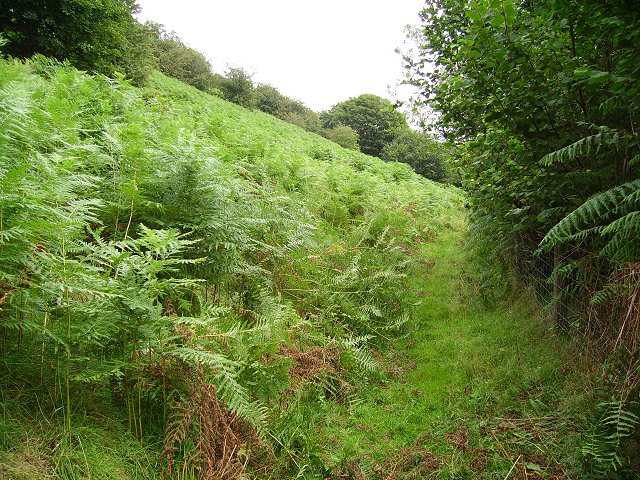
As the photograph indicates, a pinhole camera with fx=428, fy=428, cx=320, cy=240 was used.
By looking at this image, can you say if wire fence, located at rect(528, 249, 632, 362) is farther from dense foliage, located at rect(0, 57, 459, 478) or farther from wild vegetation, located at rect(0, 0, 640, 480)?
dense foliage, located at rect(0, 57, 459, 478)

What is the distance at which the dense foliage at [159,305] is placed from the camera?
7.95 ft

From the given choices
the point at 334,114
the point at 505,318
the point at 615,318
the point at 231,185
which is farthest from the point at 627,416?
the point at 334,114

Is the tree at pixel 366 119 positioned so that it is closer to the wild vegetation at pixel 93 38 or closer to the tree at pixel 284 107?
the tree at pixel 284 107

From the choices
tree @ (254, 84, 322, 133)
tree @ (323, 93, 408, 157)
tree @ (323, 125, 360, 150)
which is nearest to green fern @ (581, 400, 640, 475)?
tree @ (323, 125, 360, 150)

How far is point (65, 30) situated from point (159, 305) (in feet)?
40.6

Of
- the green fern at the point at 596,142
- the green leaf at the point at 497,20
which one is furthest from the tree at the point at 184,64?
the green fern at the point at 596,142

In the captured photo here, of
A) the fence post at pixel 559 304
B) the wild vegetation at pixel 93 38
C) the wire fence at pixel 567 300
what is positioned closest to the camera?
the wire fence at pixel 567 300

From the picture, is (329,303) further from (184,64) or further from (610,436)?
(184,64)

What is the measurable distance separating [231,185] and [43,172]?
198cm

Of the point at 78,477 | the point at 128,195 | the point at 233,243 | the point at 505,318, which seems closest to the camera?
the point at 78,477

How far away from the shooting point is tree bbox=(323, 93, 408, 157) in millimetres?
47250

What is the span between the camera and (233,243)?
4098 millimetres

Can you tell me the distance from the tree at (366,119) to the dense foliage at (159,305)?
41.8 m

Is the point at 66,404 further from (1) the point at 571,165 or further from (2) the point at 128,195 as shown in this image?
(1) the point at 571,165
